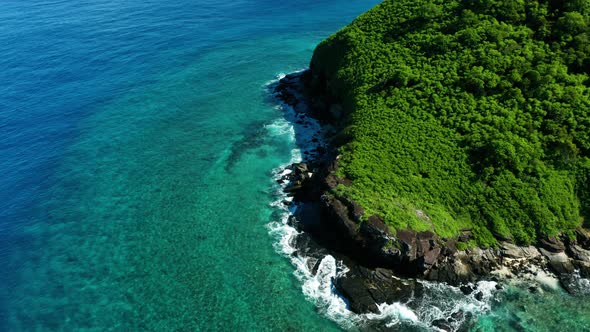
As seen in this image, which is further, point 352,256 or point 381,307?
point 352,256

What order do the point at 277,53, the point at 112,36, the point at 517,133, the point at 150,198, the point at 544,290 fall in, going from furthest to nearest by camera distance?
the point at 112,36 < the point at 277,53 < the point at 150,198 < the point at 517,133 < the point at 544,290

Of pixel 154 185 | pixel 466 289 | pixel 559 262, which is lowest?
pixel 466 289

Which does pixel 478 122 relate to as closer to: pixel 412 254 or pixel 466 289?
pixel 412 254

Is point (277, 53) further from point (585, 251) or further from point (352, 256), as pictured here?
point (585, 251)

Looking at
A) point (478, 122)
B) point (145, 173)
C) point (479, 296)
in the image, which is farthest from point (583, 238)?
point (145, 173)

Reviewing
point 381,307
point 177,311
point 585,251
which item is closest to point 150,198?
point 177,311

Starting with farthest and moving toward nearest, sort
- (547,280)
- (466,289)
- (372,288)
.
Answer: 1. (547,280)
2. (466,289)
3. (372,288)
